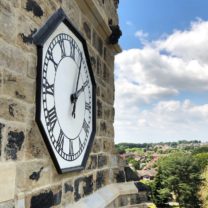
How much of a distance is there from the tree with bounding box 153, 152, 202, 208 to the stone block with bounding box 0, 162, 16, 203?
37872 mm

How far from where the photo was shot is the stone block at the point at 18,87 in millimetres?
1905

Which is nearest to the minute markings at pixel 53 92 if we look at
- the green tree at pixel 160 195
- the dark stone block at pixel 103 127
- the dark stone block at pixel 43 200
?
the dark stone block at pixel 43 200

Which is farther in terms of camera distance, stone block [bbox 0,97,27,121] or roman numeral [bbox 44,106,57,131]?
roman numeral [bbox 44,106,57,131]

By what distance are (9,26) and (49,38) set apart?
0.49 m

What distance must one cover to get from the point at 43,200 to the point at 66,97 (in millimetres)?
810

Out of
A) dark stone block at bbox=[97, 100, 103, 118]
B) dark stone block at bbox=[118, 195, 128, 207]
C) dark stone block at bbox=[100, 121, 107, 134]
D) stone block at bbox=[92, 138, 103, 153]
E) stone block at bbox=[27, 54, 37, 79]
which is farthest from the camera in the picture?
dark stone block at bbox=[118, 195, 128, 207]

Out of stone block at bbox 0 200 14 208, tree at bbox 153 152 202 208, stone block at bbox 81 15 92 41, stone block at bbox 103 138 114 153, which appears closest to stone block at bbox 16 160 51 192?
stone block at bbox 0 200 14 208

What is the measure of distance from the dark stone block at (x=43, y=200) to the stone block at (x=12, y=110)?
522mm

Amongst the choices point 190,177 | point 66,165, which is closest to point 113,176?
point 66,165

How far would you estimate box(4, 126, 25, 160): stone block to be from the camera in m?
1.88

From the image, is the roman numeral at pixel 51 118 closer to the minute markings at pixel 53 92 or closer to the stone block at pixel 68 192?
the minute markings at pixel 53 92

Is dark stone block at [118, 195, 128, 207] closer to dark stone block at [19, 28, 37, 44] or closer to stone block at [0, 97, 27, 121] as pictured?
stone block at [0, 97, 27, 121]

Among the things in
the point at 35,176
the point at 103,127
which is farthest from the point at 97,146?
the point at 35,176

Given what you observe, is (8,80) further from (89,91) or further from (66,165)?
(89,91)
